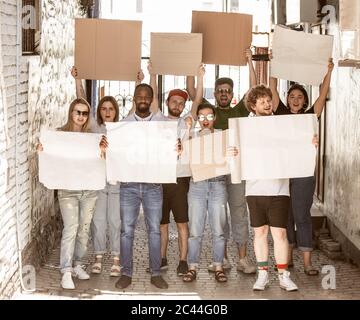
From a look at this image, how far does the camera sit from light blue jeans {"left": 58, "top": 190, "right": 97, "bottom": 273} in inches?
289

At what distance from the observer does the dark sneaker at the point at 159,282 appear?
753 centimetres

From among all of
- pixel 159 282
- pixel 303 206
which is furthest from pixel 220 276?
pixel 303 206

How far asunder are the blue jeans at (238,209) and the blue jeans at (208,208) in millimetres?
242

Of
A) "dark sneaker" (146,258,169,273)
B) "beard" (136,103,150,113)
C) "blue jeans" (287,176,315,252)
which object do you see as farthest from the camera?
"dark sneaker" (146,258,169,273)

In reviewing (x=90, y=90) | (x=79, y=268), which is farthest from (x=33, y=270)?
(x=90, y=90)

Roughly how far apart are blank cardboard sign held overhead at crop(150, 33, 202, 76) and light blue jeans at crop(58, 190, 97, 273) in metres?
1.48

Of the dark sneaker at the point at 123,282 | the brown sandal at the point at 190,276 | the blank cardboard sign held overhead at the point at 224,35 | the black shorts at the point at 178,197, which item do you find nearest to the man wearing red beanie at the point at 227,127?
the blank cardboard sign held overhead at the point at 224,35

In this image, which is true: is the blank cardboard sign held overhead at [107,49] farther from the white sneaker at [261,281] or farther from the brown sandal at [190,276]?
the white sneaker at [261,281]

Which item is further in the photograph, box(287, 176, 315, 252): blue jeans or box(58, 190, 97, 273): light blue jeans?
box(287, 176, 315, 252): blue jeans

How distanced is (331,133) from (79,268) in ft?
13.0

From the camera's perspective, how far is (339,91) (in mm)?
9578

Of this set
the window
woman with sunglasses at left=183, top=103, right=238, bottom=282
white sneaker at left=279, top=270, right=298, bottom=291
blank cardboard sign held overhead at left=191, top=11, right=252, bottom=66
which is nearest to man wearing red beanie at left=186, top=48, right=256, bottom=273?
blank cardboard sign held overhead at left=191, top=11, right=252, bottom=66

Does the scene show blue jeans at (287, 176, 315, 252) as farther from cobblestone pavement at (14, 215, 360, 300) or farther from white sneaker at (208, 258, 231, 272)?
white sneaker at (208, 258, 231, 272)
